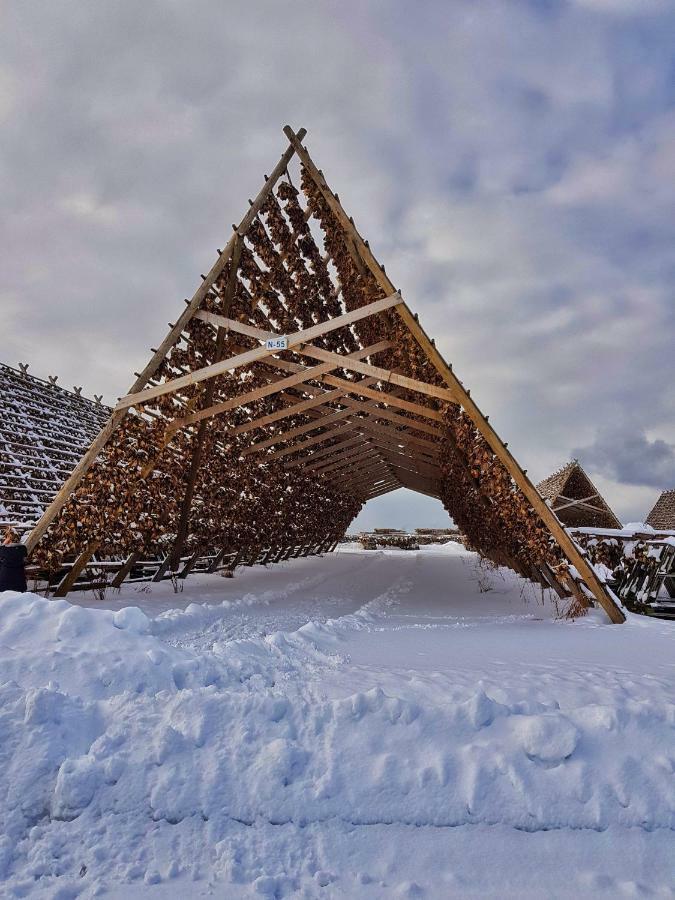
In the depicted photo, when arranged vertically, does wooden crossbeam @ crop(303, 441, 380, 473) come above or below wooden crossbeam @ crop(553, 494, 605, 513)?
above

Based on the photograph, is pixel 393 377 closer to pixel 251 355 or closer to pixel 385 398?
pixel 385 398

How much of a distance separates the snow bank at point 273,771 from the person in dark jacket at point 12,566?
3.60m

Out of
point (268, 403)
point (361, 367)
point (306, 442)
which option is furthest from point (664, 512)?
point (361, 367)

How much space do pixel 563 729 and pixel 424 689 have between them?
2.29 feet

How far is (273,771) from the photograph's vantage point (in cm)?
219

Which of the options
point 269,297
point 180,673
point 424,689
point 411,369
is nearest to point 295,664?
point 180,673

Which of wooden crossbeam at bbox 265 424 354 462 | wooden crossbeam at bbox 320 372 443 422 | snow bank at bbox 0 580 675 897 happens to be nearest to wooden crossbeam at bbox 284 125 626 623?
wooden crossbeam at bbox 320 372 443 422

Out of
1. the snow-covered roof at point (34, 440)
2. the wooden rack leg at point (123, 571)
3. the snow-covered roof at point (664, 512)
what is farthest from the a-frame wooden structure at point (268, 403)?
the snow-covered roof at point (664, 512)

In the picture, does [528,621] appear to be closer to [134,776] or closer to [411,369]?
[411,369]

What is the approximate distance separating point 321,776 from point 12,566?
5.22 metres

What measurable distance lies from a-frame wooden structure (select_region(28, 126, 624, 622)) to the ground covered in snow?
10.8ft

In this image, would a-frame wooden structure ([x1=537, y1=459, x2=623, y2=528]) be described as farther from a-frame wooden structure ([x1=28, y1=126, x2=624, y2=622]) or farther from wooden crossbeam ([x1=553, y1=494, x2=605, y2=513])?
a-frame wooden structure ([x1=28, y1=126, x2=624, y2=622])

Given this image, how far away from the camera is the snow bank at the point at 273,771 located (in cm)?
192

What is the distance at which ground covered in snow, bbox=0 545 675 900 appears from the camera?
1.84 m
